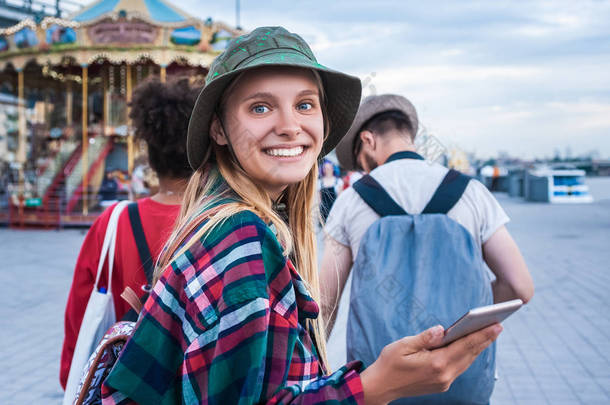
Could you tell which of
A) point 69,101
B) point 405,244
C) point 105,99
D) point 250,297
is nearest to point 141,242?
point 405,244

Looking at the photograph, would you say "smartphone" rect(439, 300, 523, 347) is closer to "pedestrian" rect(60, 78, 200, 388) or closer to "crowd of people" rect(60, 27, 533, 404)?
"crowd of people" rect(60, 27, 533, 404)

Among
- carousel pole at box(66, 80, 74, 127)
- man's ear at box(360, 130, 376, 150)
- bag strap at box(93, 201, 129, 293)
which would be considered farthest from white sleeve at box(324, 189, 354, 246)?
carousel pole at box(66, 80, 74, 127)

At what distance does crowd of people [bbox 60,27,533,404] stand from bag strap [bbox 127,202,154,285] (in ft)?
A: 0.04

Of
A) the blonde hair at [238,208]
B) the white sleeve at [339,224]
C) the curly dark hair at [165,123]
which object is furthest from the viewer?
the curly dark hair at [165,123]

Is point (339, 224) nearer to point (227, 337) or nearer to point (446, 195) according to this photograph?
point (446, 195)

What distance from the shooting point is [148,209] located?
8.13ft

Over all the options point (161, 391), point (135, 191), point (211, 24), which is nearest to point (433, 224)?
point (161, 391)

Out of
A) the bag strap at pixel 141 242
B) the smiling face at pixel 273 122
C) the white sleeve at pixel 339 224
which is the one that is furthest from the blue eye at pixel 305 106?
Result: the bag strap at pixel 141 242

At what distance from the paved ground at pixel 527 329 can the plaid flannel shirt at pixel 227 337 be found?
3.51 metres

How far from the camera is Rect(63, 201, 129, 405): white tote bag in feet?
6.96

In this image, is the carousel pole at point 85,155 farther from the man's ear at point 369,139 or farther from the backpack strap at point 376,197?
the backpack strap at point 376,197

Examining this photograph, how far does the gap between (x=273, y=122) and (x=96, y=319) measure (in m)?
1.31

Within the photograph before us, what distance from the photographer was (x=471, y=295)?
6.35 feet

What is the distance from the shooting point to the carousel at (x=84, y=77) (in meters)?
15.3
